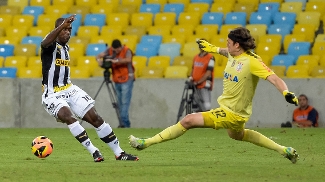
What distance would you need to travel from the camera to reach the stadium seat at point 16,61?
74.6ft

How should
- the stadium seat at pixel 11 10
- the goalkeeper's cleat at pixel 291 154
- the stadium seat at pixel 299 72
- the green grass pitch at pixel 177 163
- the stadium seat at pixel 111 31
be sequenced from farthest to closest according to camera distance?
the stadium seat at pixel 11 10, the stadium seat at pixel 111 31, the stadium seat at pixel 299 72, the goalkeeper's cleat at pixel 291 154, the green grass pitch at pixel 177 163

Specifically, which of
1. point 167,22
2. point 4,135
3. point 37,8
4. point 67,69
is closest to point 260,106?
point 167,22

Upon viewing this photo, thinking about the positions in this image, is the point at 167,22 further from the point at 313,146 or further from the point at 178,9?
the point at 313,146

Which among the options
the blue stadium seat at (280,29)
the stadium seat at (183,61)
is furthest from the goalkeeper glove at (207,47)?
the blue stadium seat at (280,29)

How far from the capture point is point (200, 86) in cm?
1981

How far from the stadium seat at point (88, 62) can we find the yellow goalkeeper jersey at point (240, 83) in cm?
1183

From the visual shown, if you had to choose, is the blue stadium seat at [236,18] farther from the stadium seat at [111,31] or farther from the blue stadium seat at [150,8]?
the stadium seat at [111,31]

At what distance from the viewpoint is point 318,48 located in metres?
21.1

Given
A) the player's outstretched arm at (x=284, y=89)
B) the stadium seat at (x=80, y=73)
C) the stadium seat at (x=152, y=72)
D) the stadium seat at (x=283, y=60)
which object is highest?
the player's outstretched arm at (x=284, y=89)

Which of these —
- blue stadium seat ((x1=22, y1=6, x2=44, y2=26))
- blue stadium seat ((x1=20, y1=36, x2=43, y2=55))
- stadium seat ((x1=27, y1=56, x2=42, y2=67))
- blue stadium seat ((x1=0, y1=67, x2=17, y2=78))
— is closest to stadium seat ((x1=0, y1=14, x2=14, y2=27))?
blue stadium seat ((x1=22, y1=6, x2=44, y2=26))

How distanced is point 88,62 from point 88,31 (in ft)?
5.83

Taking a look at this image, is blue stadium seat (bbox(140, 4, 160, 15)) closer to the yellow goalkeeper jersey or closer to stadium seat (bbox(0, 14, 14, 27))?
stadium seat (bbox(0, 14, 14, 27))

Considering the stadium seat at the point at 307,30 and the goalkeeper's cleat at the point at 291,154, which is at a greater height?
the stadium seat at the point at 307,30

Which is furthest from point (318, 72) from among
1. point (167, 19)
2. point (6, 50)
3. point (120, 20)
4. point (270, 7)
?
point (6, 50)
